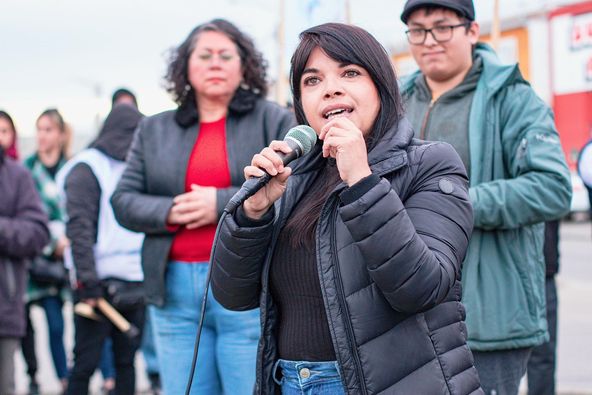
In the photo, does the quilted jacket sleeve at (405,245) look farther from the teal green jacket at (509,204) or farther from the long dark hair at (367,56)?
the teal green jacket at (509,204)

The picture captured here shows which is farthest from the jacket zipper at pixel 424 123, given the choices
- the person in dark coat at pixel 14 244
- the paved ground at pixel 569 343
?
the paved ground at pixel 569 343

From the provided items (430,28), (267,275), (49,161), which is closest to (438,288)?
(267,275)

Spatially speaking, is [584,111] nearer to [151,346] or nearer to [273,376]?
[151,346]

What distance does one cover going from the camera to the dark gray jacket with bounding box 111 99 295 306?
3695 millimetres

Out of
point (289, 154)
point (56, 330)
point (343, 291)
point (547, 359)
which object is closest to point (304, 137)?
point (289, 154)

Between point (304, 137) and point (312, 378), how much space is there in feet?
2.19

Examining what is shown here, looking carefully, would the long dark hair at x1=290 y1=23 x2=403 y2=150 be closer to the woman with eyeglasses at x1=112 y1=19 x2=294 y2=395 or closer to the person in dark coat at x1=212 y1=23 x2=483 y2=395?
the person in dark coat at x1=212 y1=23 x2=483 y2=395

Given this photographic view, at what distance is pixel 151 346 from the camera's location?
5.95 metres

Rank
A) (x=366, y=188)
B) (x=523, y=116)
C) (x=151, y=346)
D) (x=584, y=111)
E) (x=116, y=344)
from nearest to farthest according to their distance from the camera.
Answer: (x=366, y=188) < (x=523, y=116) < (x=116, y=344) < (x=151, y=346) < (x=584, y=111)

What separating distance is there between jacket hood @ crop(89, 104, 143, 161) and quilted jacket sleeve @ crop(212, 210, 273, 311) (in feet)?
8.80

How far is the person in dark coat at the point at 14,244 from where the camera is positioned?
4648 millimetres

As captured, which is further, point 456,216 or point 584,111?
point 584,111

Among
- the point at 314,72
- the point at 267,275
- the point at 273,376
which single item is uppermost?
the point at 314,72

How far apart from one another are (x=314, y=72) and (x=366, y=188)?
1.60ft
